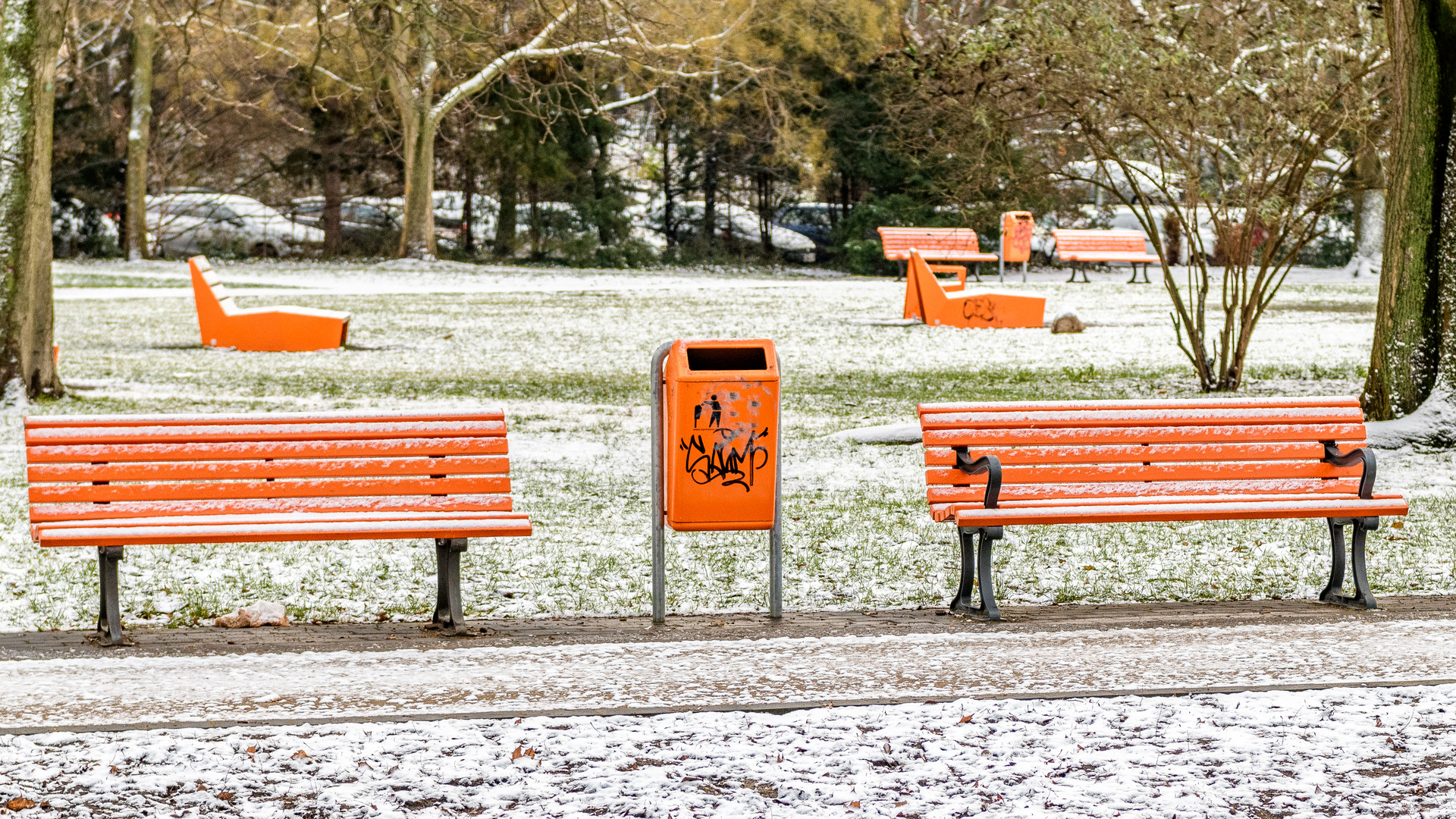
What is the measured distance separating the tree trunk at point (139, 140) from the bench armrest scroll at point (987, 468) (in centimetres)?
3031

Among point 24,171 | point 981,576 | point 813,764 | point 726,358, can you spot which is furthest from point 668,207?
point 813,764

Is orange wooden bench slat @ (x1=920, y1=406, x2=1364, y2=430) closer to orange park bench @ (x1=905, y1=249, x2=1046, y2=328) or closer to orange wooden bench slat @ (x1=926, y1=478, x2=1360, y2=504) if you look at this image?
orange wooden bench slat @ (x1=926, y1=478, x2=1360, y2=504)

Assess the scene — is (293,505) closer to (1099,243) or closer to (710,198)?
(1099,243)

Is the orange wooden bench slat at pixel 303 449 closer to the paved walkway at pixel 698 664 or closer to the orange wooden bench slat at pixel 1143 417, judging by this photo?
the paved walkway at pixel 698 664

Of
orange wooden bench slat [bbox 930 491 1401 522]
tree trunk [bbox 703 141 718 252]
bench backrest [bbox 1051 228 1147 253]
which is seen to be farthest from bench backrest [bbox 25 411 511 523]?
tree trunk [bbox 703 141 718 252]

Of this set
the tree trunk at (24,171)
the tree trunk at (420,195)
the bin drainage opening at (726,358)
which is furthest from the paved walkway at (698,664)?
the tree trunk at (420,195)

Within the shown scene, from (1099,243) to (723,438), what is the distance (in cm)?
2808

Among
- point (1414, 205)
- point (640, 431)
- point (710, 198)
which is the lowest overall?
point (640, 431)

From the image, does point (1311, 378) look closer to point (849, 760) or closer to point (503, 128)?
point (849, 760)

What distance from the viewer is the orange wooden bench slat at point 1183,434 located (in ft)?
21.7

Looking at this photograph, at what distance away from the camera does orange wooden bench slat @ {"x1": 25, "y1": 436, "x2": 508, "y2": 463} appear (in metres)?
6.14

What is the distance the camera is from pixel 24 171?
41.7 ft

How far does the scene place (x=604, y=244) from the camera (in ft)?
128

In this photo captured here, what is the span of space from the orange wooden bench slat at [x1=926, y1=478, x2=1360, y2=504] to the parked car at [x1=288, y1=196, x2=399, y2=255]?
111ft
